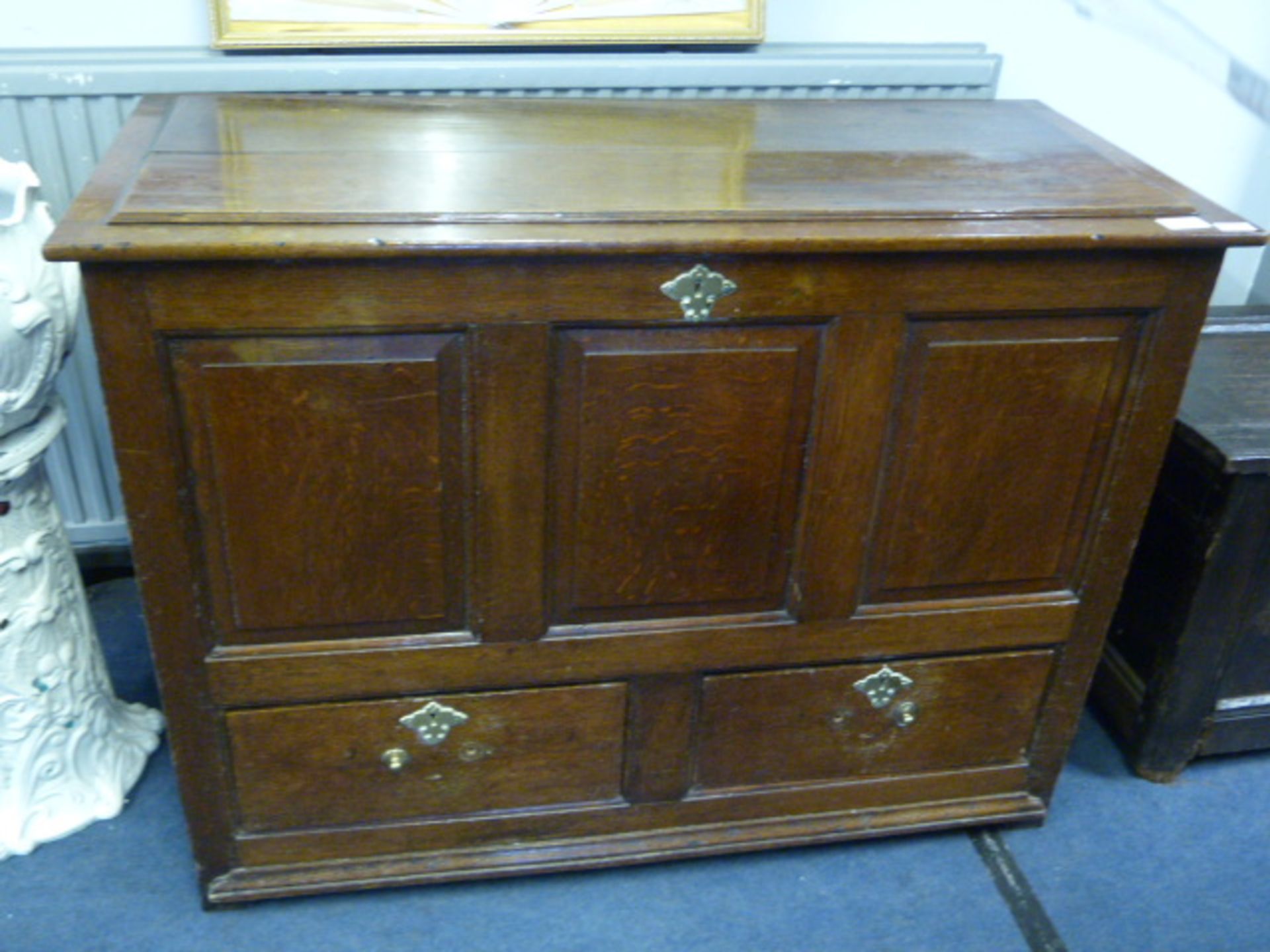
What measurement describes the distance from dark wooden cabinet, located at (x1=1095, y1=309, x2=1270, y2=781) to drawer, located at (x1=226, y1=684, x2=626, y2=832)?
80 cm

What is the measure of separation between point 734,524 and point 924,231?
38 cm

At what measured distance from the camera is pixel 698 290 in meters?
1.22

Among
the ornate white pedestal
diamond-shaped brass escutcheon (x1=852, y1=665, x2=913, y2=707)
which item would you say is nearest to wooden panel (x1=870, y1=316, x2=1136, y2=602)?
diamond-shaped brass escutcheon (x1=852, y1=665, x2=913, y2=707)

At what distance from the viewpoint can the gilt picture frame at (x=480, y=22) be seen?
1.64 meters

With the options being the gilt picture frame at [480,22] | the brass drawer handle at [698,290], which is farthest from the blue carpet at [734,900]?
the gilt picture frame at [480,22]

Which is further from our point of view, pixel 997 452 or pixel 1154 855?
pixel 1154 855

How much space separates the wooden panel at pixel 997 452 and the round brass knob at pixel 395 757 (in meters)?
0.59

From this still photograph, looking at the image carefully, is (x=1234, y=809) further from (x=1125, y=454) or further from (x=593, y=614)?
(x=593, y=614)

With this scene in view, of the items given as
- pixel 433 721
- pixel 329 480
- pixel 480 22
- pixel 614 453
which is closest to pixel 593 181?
pixel 614 453

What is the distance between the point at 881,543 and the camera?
1.44 metres

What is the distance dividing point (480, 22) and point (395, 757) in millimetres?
983

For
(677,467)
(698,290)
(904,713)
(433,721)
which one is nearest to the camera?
(698,290)

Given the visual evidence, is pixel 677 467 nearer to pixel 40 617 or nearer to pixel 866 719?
pixel 866 719

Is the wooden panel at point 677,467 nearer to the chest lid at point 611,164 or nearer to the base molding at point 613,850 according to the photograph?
the chest lid at point 611,164
